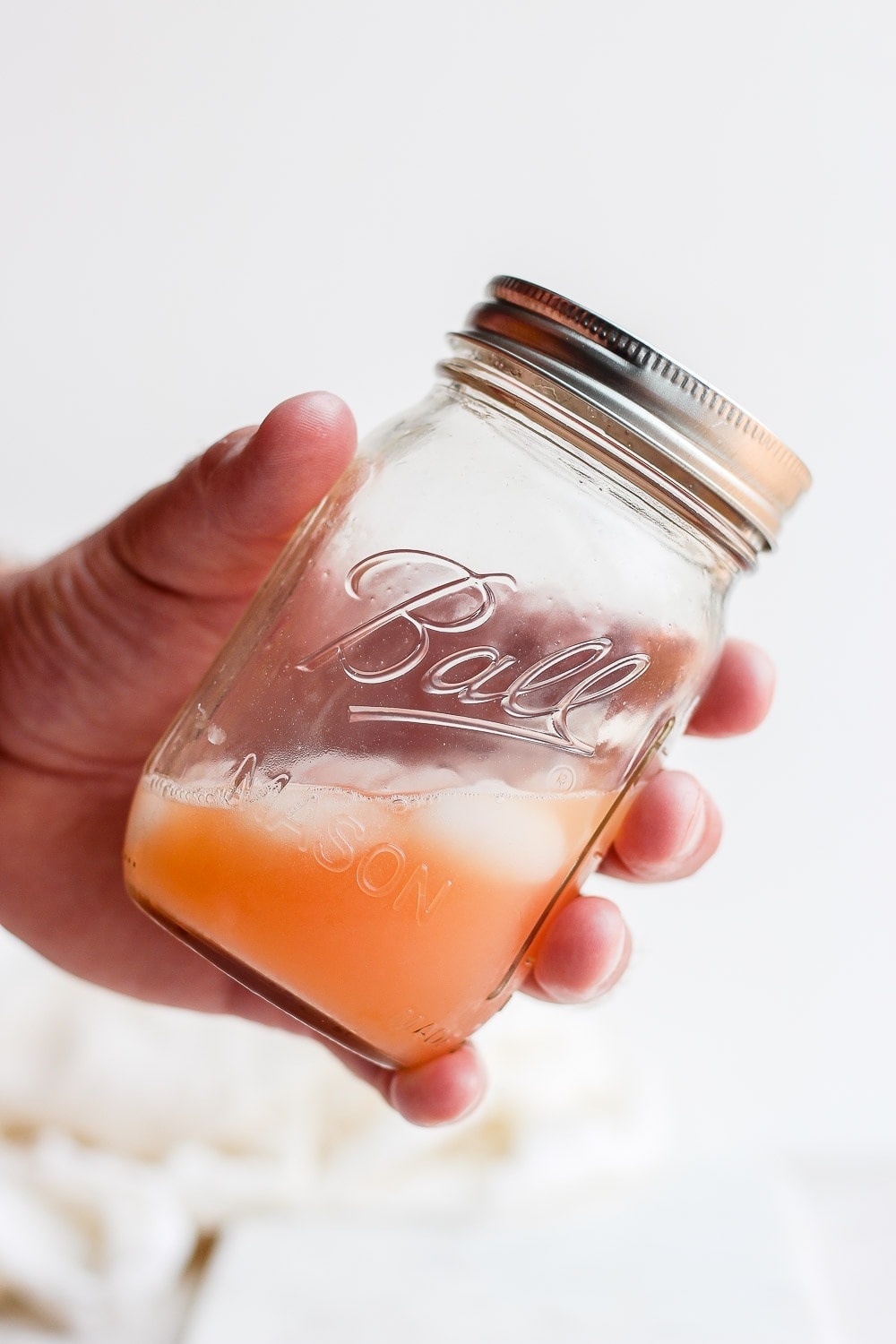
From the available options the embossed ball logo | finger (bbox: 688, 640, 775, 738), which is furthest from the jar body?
finger (bbox: 688, 640, 775, 738)

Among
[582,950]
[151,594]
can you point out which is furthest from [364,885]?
[151,594]

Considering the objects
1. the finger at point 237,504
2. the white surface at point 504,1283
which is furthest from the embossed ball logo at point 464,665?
the white surface at point 504,1283

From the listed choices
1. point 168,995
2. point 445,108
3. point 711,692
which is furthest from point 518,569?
point 445,108

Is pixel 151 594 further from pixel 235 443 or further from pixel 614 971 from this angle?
pixel 614 971

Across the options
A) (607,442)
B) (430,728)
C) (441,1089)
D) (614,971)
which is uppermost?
(607,442)

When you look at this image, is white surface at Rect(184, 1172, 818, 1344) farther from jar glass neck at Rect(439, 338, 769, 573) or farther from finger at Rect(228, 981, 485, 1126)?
jar glass neck at Rect(439, 338, 769, 573)

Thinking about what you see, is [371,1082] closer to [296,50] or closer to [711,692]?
[711,692]

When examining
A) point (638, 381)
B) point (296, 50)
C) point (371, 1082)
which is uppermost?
point (296, 50)
